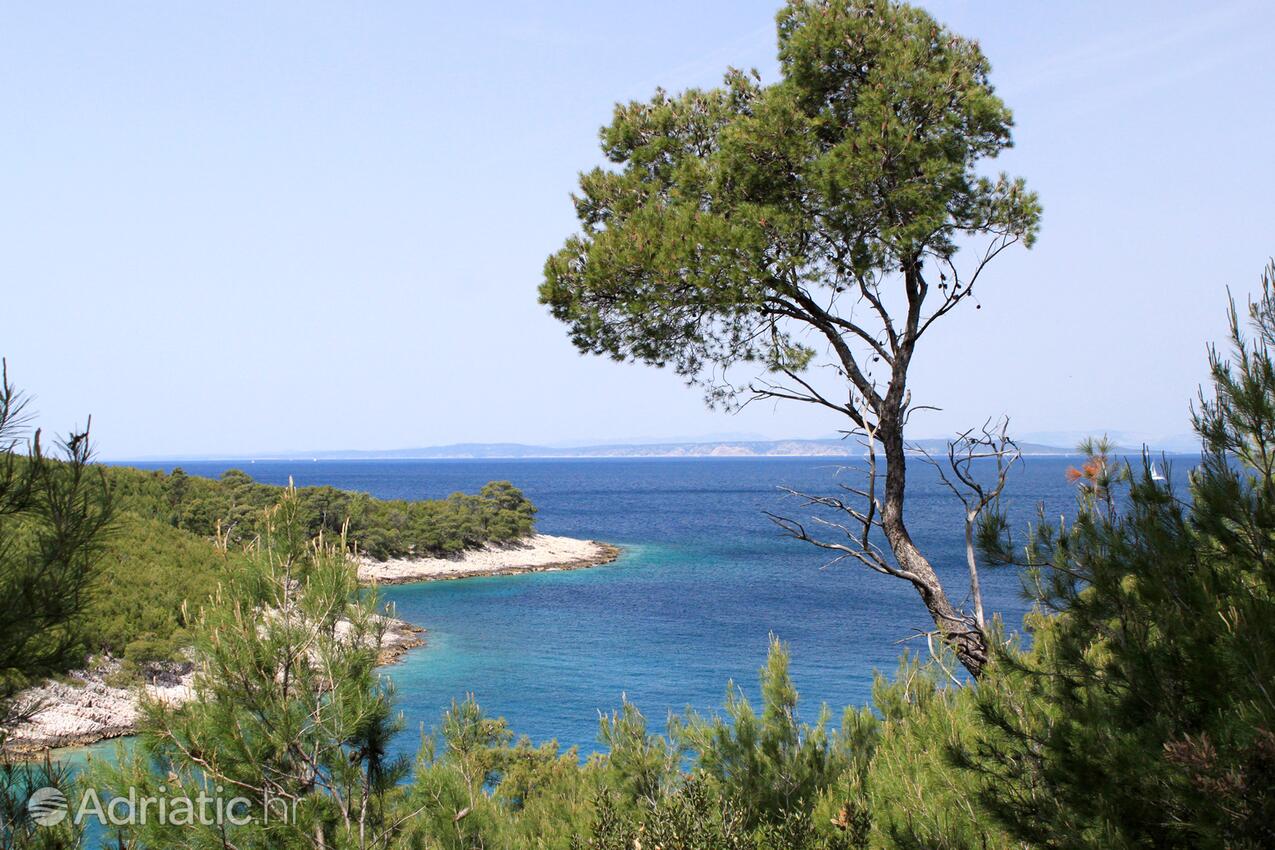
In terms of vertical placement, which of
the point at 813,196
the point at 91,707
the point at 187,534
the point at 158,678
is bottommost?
the point at 91,707

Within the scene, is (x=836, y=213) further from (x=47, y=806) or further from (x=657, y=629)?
(x=657, y=629)

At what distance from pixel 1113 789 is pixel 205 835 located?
4202mm

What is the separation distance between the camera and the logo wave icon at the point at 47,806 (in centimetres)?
373

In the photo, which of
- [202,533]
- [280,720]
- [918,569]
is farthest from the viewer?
[202,533]

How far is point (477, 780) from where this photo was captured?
6.22 m

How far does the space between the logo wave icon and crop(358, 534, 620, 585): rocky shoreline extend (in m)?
36.3

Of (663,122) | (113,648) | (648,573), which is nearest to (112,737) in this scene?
(113,648)

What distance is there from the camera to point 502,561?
46531 millimetres

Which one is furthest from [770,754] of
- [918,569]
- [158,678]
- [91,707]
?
[158,678]

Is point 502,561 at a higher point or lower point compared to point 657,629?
higher

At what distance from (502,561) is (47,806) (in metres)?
43.4

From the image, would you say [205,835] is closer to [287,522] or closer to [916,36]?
[287,522]

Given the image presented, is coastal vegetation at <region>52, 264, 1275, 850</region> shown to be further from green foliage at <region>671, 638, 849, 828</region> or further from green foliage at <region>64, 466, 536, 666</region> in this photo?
green foliage at <region>64, 466, 536, 666</region>

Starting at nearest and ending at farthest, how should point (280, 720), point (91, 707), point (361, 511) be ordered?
point (280, 720), point (91, 707), point (361, 511)
